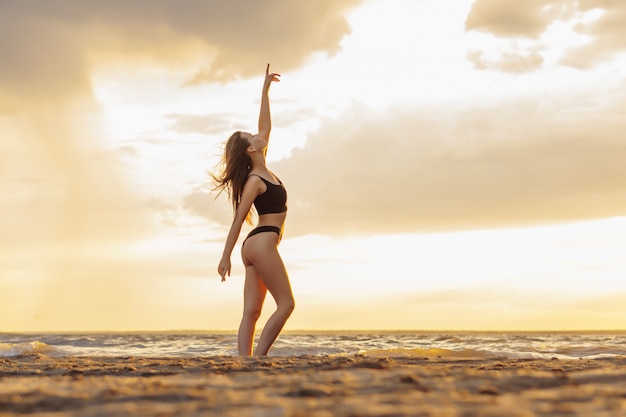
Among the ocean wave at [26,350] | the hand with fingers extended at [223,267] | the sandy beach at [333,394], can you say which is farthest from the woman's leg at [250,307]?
the ocean wave at [26,350]

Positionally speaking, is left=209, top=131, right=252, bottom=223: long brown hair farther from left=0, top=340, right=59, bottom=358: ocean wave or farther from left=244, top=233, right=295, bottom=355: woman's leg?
left=0, top=340, right=59, bottom=358: ocean wave

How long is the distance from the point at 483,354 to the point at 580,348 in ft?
10.0

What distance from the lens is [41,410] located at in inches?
125

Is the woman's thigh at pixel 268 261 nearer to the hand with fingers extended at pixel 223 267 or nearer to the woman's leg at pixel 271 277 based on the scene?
the woman's leg at pixel 271 277

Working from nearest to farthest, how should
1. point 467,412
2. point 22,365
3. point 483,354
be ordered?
1. point 467,412
2. point 22,365
3. point 483,354

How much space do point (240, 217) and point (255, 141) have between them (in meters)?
0.83

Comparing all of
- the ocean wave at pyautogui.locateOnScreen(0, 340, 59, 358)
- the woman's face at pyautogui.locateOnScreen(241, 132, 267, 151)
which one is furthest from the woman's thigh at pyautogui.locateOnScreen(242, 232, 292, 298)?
Result: the ocean wave at pyautogui.locateOnScreen(0, 340, 59, 358)

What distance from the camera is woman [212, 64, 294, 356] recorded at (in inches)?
276

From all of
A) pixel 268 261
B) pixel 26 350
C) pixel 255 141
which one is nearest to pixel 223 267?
pixel 268 261

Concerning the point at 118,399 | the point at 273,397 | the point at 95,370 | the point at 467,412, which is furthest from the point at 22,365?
the point at 467,412

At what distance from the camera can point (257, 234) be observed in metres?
7.09

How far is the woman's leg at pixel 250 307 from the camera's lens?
7051 mm

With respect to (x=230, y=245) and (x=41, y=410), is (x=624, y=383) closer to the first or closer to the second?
(x=41, y=410)

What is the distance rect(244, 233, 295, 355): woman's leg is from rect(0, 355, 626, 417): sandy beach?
85.7 inches
